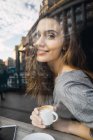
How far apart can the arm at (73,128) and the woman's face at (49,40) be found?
0.34m

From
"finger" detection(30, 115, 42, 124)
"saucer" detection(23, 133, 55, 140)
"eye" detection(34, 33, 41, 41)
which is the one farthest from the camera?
"eye" detection(34, 33, 41, 41)

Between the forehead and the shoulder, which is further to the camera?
the forehead

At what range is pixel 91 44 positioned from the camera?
1104mm

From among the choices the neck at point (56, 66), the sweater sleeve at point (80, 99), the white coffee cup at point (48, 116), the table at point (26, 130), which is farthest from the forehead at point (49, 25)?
the table at point (26, 130)

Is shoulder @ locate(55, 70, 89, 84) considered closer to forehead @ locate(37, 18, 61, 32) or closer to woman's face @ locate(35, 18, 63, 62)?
woman's face @ locate(35, 18, 63, 62)

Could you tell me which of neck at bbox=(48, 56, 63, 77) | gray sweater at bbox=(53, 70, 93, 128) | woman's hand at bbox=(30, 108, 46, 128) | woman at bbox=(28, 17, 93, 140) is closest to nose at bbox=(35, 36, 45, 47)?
woman at bbox=(28, 17, 93, 140)

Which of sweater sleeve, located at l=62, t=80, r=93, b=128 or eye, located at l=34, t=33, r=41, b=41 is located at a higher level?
eye, located at l=34, t=33, r=41, b=41

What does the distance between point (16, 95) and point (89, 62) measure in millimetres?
522

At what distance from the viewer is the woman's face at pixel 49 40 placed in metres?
1.21

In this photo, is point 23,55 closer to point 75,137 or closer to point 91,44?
point 91,44

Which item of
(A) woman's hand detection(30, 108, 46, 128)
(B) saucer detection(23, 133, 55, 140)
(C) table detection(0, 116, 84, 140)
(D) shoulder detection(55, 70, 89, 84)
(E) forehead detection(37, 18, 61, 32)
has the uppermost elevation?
(E) forehead detection(37, 18, 61, 32)

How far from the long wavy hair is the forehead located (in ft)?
0.23

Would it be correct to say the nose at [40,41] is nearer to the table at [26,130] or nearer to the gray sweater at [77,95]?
the gray sweater at [77,95]

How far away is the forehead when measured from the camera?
3.94 ft
